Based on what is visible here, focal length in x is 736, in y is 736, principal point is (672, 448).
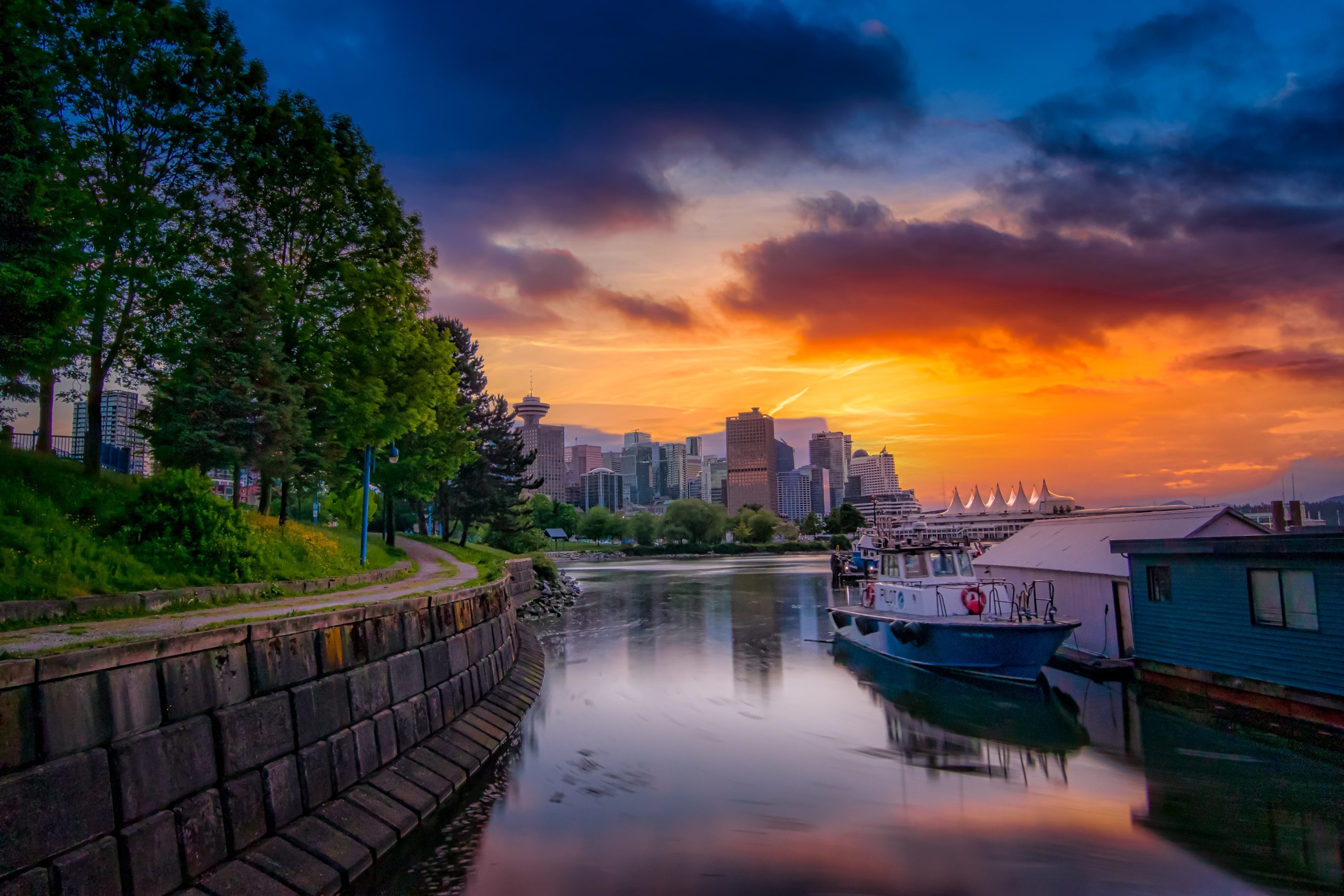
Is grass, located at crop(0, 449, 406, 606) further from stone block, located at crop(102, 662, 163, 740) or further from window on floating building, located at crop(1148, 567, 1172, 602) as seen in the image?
window on floating building, located at crop(1148, 567, 1172, 602)

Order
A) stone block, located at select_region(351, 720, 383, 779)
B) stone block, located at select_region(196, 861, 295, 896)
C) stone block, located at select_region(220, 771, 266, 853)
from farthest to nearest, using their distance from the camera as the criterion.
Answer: stone block, located at select_region(351, 720, 383, 779), stone block, located at select_region(220, 771, 266, 853), stone block, located at select_region(196, 861, 295, 896)

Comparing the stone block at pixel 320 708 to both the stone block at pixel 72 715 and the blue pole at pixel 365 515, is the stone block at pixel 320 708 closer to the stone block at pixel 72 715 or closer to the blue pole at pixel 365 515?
the stone block at pixel 72 715

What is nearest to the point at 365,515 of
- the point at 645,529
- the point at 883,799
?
the point at 883,799

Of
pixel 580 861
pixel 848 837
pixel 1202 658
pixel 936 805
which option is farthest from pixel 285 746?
pixel 1202 658

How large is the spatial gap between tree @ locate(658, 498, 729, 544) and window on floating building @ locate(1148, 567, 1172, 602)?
398 ft

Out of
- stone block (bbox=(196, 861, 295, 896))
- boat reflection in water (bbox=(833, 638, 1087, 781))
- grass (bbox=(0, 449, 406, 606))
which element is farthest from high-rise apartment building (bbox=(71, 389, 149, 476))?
boat reflection in water (bbox=(833, 638, 1087, 781))

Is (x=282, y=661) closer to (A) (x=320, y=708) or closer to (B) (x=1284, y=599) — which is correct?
(A) (x=320, y=708)

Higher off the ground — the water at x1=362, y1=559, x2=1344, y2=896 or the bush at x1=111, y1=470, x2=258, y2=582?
the bush at x1=111, y1=470, x2=258, y2=582

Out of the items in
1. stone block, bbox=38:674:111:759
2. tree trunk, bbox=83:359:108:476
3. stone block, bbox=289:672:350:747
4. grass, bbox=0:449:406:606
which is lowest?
stone block, bbox=289:672:350:747

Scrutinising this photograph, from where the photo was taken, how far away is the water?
10914mm

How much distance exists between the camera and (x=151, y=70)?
771 inches

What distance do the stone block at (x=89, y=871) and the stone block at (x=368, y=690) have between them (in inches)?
179

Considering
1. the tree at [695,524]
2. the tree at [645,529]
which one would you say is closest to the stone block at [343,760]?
the tree at [695,524]

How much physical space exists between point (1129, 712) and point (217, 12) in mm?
32111
